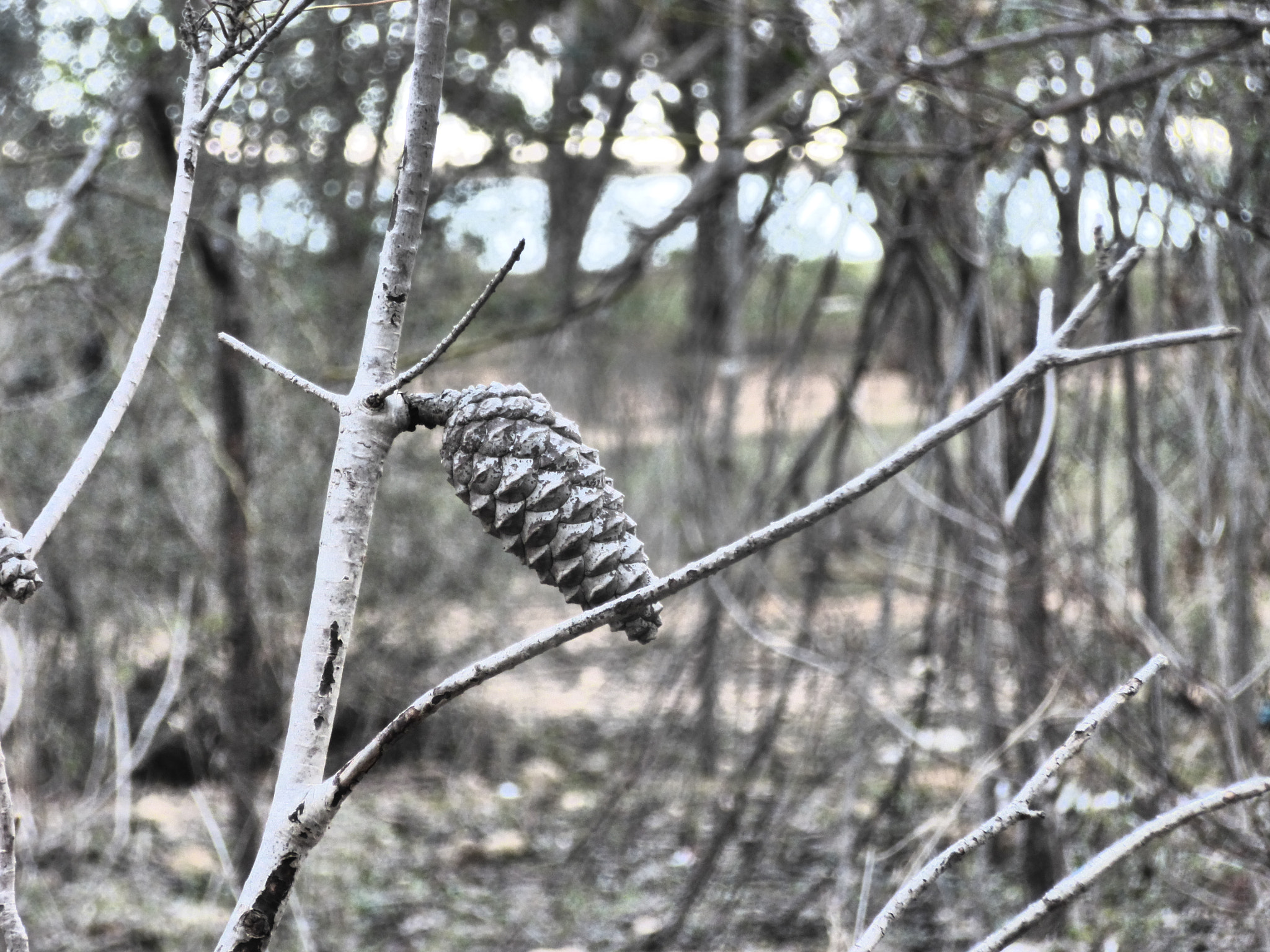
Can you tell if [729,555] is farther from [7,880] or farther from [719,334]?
[719,334]

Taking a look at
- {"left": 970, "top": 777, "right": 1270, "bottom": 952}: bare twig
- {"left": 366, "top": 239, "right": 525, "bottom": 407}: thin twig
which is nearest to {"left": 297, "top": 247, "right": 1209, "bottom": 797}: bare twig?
{"left": 366, "top": 239, "right": 525, "bottom": 407}: thin twig

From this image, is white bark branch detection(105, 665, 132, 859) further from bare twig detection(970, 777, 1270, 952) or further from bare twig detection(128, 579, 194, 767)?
bare twig detection(970, 777, 1270, 952)

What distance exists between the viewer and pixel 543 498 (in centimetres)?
82

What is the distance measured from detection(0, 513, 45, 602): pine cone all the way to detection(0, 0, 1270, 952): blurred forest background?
72 cm

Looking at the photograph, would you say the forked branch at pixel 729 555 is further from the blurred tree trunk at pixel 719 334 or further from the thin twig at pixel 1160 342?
the blurred tree trunk at pixel 719 334

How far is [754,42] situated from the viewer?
4590 millimetres

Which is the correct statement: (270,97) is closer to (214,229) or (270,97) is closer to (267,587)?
(214,229)

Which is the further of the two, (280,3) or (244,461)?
(244,461)

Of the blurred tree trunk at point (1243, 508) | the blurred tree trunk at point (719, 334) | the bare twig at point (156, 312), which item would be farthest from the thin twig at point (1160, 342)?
the blurred tree trunk at point (719, 334)

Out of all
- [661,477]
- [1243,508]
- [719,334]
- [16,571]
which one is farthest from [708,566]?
[661,477]

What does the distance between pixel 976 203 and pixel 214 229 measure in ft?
5.85

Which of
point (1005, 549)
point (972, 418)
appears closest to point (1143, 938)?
point (1005, 549)

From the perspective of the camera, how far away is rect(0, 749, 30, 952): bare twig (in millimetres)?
771

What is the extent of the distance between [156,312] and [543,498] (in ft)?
1.01
